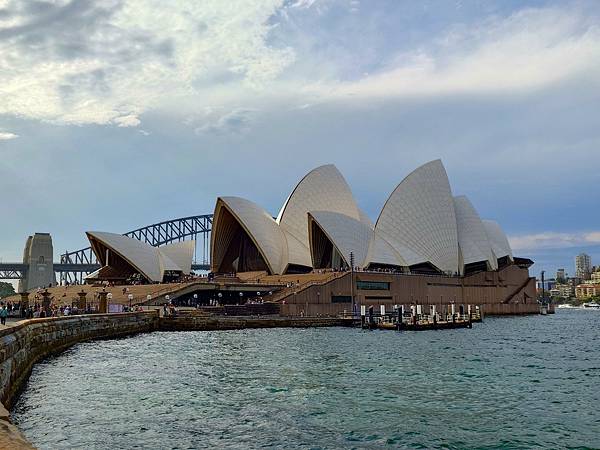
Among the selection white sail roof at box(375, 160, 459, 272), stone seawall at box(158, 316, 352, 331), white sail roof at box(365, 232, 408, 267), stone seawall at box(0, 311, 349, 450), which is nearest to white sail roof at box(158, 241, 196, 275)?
white sail roof at box(365, 232, 408, 267)

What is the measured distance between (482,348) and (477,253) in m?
51.5

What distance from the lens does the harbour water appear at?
12172 mm

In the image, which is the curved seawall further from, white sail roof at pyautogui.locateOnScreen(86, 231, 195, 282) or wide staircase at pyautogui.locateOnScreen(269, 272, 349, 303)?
white sail roof at pyautogui.locateOnScreen(86, 231, 195, 282)

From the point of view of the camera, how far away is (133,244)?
76.2m

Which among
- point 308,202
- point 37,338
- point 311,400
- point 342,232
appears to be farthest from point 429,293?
point 311,400

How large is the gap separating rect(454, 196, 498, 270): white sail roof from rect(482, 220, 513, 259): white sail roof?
6.71 meters

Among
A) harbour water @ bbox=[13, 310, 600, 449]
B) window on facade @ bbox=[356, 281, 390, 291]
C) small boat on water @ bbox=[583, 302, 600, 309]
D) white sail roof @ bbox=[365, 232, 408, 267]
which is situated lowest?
small boat on water @ bbox=[583, 302, 600, 309]

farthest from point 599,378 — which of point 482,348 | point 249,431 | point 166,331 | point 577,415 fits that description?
point 166,331

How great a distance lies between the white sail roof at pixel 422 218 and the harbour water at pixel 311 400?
149 feet

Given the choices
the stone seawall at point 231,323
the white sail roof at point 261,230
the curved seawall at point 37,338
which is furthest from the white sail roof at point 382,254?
the curved seawall at point 37,338

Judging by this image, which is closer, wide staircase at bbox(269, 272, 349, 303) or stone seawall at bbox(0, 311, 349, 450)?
stone seawall at bbox(0, 311, 349, 450)

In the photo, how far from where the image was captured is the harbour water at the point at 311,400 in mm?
12172

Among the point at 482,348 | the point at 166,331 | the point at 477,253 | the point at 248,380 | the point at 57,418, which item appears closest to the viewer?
the point at 57,418

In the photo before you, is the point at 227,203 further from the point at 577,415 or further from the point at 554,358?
the point at 577,415
